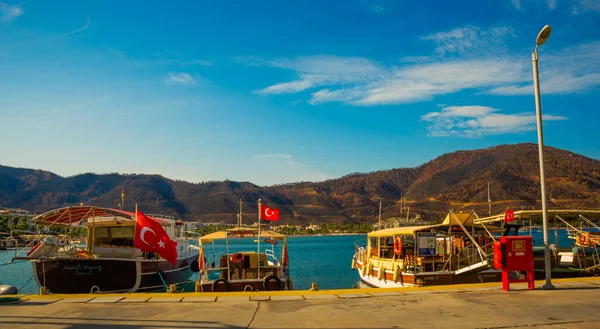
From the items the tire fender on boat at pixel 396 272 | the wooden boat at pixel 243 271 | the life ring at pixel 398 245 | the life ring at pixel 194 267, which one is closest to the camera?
the wooden boat at pixel 243 271

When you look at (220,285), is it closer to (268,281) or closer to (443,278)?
(268,281)

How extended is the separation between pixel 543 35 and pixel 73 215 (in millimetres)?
22990

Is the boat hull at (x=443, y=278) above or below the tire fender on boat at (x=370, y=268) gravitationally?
above

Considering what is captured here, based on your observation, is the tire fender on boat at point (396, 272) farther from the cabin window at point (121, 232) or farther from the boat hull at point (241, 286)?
the cabin window at point (121, 232)

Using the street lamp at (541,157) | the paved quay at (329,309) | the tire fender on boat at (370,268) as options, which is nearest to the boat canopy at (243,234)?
the tire fender on boat at (370,268)

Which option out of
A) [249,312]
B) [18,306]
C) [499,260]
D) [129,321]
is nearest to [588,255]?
[499,260]

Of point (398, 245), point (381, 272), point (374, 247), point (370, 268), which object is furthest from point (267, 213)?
point (374, 247)

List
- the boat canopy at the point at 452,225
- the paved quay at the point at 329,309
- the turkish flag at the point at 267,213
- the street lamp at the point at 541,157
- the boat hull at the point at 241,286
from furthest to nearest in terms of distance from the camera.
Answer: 1. the turkish flag at the point at 267,213
2. the boat canopy at the point at 452,225
3. the boat hull at the point at 241,286
4. the street lamp at the point at 541,157
5. the paved quay at the point at 329,309

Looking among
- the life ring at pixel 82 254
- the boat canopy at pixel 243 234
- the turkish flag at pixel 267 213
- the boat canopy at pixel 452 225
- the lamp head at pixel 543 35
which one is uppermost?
the lamp head at pixel 543 35

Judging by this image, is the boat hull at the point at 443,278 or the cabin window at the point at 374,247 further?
the cabin window at the point at 374,247

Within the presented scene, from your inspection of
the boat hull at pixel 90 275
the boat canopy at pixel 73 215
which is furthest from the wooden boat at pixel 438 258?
the boat canopy at pixel 73 215

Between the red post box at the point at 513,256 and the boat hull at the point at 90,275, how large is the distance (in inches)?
695

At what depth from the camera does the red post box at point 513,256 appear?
1484 cm

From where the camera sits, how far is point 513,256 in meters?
15.0
